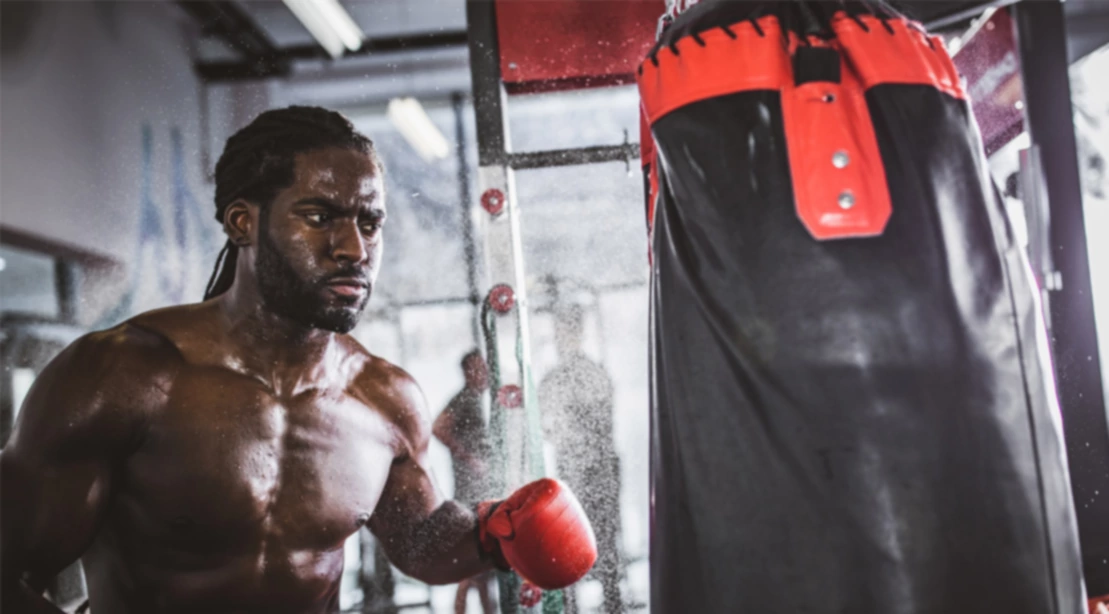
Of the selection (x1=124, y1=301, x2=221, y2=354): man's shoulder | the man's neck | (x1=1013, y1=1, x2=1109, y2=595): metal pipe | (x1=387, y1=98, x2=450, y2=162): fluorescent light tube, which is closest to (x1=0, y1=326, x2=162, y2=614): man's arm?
(x1=124, y1=301, x2=221, y2=354): man's shoulder

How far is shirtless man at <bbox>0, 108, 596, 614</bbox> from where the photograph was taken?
168 cm

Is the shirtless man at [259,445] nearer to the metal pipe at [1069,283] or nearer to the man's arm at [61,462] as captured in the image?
the man's arm at [61,462]

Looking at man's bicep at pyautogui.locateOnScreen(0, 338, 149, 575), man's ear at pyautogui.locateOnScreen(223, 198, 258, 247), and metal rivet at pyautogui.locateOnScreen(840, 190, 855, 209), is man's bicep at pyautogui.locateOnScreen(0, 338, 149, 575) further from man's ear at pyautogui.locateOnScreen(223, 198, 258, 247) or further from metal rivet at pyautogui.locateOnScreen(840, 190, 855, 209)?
metal rivet at pyautogui.locateOnScreen(840, 190, 855, 209)

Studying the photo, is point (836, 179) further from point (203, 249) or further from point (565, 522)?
point (203, 249)

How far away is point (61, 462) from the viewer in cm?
165

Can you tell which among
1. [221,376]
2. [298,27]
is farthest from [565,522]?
[298,27]

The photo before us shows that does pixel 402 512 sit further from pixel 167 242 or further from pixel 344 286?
pixel 167 242

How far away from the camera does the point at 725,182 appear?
107 centimetres

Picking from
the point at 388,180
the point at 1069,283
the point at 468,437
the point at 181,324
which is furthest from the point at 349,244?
the point at 388,180

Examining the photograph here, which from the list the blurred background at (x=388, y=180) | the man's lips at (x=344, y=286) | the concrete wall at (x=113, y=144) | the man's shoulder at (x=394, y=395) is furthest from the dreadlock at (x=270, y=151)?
the concrete wall at (x=113, y=144)

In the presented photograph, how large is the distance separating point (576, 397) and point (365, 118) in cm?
475

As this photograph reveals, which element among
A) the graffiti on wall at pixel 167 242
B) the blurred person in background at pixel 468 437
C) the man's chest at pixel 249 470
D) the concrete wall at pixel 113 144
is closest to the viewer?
the man's chest at pixel 249 470

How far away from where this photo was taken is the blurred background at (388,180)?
11.5ft

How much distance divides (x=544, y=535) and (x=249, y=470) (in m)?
0.73
